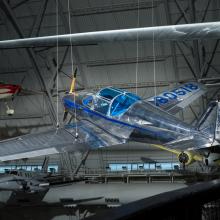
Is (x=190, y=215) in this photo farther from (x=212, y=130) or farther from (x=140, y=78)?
(x=140, y=78)

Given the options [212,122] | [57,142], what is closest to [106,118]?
[57,142]

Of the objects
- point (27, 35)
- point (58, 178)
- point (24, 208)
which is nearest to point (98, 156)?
point (58, 178)

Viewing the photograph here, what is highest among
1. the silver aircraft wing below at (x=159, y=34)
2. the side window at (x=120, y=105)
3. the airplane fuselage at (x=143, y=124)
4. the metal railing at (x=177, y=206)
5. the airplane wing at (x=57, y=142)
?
the silver aircraft wing below at (x=159, y=34)

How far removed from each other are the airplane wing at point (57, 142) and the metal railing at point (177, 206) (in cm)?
636

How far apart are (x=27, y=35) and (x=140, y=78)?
7.27m

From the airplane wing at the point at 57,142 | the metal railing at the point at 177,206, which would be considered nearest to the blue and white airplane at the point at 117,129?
the airplane wing at the point at 57,142

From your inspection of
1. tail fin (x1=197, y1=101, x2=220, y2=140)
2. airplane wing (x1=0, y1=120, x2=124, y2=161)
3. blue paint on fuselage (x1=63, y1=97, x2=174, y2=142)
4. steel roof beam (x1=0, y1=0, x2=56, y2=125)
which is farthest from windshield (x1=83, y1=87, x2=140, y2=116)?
steel roof beam (x1=0, y1=0, x2=56, y2=125)

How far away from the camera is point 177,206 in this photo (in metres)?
2.08

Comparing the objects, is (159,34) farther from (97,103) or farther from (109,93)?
(97,103)

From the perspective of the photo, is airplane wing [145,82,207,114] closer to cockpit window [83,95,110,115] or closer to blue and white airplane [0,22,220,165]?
blue and white airplane [0,22,220,165]

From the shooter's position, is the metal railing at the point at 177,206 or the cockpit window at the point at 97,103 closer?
the metal railing at the point at 177,206

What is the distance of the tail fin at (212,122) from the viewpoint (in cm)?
916

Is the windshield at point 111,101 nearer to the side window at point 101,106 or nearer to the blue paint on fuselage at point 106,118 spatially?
the side window at point 101,106

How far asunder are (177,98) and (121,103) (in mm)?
3134
